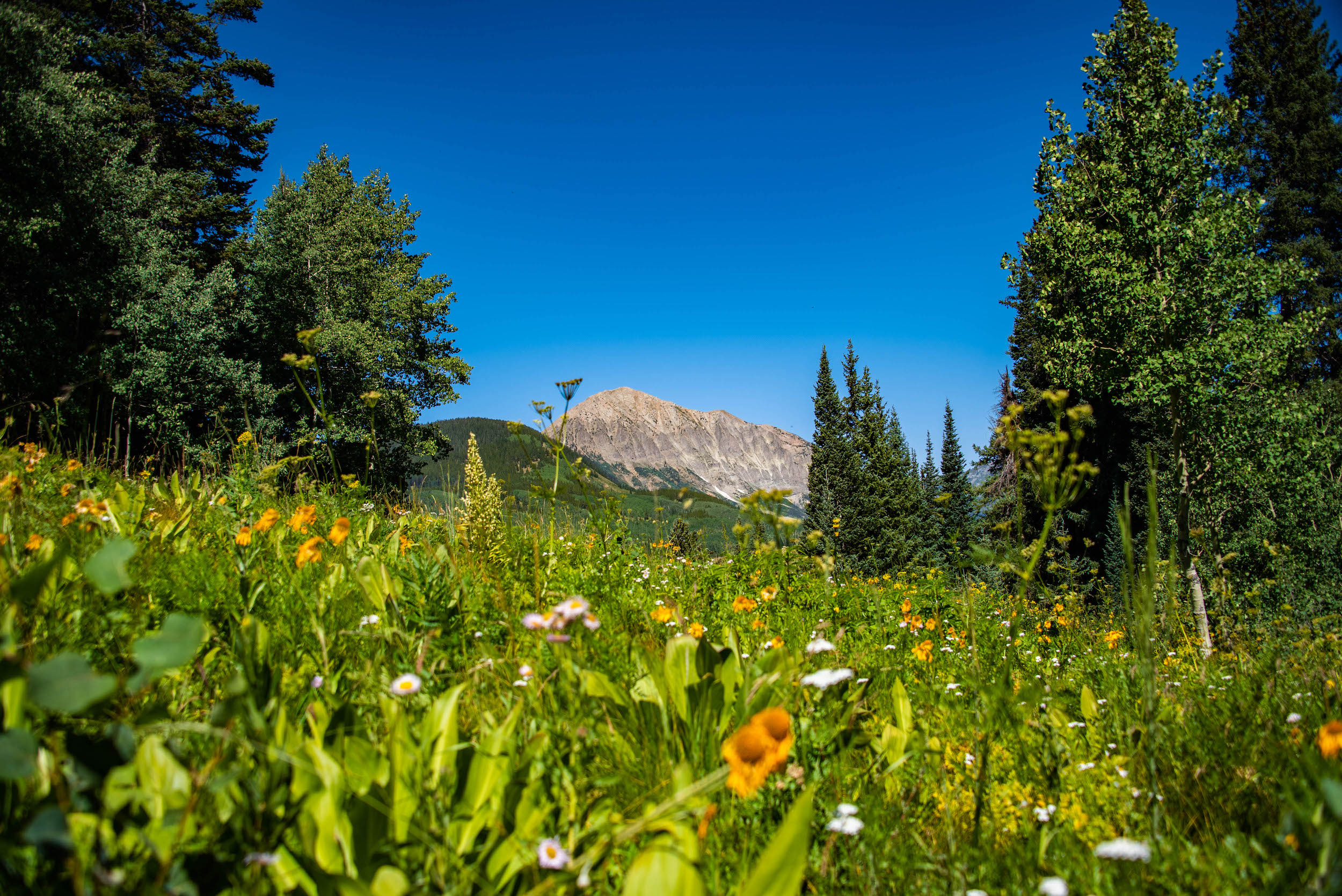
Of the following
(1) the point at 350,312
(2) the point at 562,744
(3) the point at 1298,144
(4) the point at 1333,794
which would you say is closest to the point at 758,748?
(2) the point at 562,744

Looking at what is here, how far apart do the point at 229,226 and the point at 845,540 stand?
37633 mm

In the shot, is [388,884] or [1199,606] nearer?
[388,884]

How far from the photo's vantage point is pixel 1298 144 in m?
23.4

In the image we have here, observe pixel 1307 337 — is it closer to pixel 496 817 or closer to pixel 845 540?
pixel 496 817

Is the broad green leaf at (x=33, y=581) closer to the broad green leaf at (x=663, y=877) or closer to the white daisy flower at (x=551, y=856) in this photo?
the white daisy flower at (x=551, y=856)

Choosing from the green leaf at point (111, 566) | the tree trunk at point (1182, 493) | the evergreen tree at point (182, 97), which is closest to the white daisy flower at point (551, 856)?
the green leaf at point (111, 566)

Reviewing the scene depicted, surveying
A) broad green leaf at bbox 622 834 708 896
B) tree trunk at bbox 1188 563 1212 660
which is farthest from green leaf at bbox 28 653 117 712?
tree trunk at bbox 1188 563 1212 660

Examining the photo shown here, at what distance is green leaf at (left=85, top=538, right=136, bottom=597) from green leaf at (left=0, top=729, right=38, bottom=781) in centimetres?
18

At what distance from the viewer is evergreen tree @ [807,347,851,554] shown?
1772 inches

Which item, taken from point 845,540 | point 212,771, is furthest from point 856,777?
point 845,540

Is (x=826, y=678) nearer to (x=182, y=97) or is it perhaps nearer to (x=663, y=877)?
(x=663, y=877)

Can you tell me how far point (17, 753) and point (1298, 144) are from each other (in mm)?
36202

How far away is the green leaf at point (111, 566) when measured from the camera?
2.68 ft

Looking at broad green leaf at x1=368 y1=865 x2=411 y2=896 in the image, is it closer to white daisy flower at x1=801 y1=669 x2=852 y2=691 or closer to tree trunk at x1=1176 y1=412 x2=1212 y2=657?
white daisy flower at x1=801 y1=669 x2=852 y2=691
